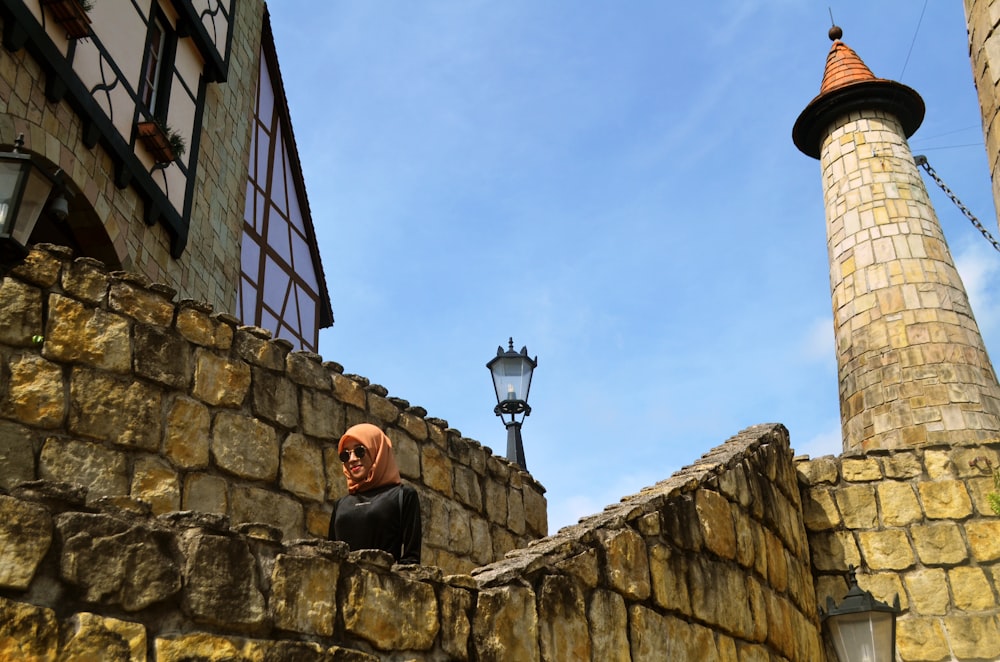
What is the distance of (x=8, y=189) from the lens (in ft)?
13.6

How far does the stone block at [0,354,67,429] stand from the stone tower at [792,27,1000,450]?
7916 millimetres

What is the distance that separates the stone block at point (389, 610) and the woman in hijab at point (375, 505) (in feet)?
1.55

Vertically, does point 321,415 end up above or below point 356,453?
above

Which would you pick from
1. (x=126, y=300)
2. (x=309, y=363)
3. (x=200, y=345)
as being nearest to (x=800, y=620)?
(x=309, y=363)

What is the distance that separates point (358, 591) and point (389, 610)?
0.12 metres

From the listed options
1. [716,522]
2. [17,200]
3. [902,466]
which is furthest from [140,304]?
[902,466]

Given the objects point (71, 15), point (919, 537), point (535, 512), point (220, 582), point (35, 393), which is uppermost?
point (71, 15)

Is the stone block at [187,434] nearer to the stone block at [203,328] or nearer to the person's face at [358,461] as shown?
the stone block at [203,328]

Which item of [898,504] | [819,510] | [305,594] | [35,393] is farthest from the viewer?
[819,510]

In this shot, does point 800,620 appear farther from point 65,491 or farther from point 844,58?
point 844,58

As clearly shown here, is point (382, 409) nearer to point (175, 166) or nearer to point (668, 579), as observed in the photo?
point (668, 579)

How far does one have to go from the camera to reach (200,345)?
503 centimetres

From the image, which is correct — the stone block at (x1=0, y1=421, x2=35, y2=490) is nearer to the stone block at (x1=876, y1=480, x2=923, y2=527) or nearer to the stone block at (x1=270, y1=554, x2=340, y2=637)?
the stone block at (x1=270, y1=554, x2=340, y2=637)

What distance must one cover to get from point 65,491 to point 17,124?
187 inches
